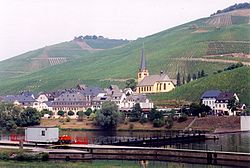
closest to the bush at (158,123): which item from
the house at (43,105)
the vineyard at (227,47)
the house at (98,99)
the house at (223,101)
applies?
the house at (223,101)

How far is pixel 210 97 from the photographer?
96500 millimetres

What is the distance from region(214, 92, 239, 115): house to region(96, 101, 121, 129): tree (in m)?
16.1

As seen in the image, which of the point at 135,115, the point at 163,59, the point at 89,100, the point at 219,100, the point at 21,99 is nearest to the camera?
the point at 135,115

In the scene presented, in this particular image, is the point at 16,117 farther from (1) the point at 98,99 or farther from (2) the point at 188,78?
(2) the point at 188,78

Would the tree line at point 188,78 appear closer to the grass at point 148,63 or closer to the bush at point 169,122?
the grass at point 148,63

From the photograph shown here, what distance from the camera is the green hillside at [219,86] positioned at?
98.1m

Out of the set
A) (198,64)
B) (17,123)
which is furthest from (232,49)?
(17,123)

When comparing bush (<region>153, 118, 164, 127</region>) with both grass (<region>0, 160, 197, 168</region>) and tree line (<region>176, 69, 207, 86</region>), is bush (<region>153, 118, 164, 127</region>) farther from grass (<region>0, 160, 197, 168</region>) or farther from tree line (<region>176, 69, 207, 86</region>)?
grass (<region>0, 160, 197, 168</region>)

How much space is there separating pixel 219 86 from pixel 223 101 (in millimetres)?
8497

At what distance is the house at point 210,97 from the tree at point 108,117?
16.7 metres

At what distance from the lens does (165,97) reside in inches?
4328

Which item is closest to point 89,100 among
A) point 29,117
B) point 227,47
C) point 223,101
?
point 29,117

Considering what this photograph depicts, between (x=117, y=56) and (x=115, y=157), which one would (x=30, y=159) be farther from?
(x=117, y=56)

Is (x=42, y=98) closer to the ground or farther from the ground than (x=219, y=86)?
closer to the ground
